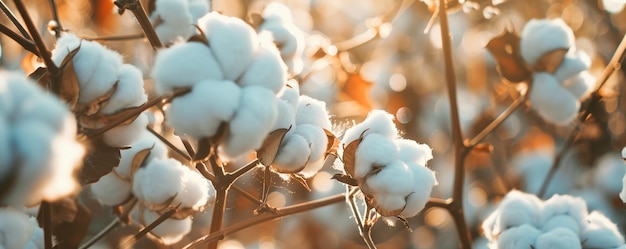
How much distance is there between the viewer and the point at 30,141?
0.52 metres

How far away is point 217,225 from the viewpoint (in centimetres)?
99

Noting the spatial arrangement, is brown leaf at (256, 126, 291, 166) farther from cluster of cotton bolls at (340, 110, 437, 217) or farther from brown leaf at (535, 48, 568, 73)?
brown leaf at (535, 48, 568, 73)

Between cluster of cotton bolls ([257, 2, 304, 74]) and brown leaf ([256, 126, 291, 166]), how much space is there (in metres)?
0.30

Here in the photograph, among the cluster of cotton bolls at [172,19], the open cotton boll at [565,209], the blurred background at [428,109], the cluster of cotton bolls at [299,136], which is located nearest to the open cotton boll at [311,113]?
the cluster of cotton bolls at [299,136]

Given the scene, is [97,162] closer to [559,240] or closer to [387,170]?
[387,170]

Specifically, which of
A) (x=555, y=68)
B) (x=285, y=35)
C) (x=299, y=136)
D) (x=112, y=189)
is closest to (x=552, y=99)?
(x=555, y=68)

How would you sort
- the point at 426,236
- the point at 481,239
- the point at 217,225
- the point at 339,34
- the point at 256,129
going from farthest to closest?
the point at 339,34 < the point at 426,236 < the point at 481,239 < the point at 217,225 < the point at 256,129

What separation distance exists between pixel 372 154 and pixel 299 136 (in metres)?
0.10

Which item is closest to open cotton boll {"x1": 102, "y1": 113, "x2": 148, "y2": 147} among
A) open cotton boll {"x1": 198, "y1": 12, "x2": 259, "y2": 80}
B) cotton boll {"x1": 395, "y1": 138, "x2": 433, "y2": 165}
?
open cotton boll {"x1": 198, "y1": 12, "x2": 259, "y2": 80}

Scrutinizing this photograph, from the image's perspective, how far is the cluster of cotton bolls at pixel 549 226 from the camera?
1.04 m

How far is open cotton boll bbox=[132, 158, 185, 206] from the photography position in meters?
1.00

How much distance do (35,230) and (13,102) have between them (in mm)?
547

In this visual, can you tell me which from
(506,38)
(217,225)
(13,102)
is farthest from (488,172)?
(13,102)

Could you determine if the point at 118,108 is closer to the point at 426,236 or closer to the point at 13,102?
the point at 13,102
